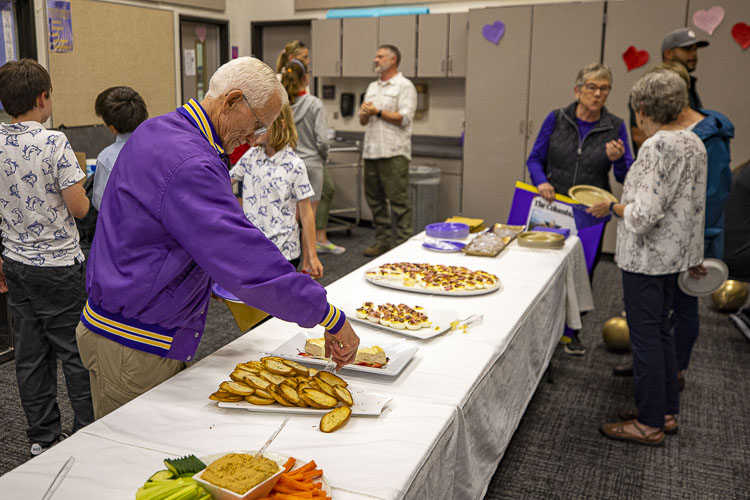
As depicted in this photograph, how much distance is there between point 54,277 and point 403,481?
5.52 ft

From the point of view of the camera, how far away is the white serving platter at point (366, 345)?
5.41 feet

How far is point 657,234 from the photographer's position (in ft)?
8.02

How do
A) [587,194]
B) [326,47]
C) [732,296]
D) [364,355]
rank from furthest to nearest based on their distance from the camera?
1. [326,47]
2. [732,296]
3. [587,194]
4. [364,355]

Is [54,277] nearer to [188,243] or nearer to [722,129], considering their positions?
[188,243]

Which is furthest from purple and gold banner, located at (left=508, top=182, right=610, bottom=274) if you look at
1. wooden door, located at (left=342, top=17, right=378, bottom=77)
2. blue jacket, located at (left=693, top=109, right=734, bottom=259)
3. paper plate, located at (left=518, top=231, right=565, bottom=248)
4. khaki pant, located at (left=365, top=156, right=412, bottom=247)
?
wooden door, located at (left=342, top=17, right=378, bottom=77)

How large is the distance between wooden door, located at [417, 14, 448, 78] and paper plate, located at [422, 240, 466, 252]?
3.59 m

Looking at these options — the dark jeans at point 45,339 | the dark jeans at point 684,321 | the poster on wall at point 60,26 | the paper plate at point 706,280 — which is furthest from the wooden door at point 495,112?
the dark jeans at point 45,339

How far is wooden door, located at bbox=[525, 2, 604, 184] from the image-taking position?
18.0ft

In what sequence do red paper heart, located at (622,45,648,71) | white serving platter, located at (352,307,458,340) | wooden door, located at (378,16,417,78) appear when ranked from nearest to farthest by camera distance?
white serving platter, located at (352,307,458,340)
red paper heart, located at (622,45,648,71)
wooden door, located at (378,16,417,78)

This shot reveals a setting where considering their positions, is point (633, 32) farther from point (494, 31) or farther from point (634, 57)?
point (494, 31)

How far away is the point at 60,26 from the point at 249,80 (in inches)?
195

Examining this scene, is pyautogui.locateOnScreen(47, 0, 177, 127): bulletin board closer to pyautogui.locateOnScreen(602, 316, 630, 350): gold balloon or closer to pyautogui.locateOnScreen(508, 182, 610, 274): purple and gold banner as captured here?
pyautogui.locateOnScreen(508, 182, 610, 274): purple and gold banner

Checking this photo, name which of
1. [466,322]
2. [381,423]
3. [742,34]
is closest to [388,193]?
[742,34]

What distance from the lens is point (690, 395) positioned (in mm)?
3168
